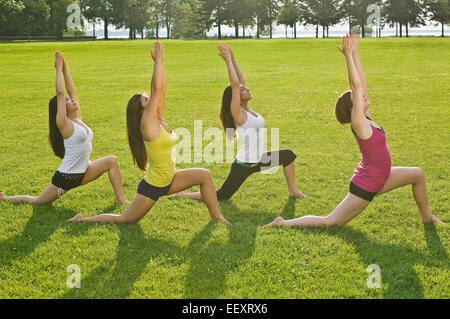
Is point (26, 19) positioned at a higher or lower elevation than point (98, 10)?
lower

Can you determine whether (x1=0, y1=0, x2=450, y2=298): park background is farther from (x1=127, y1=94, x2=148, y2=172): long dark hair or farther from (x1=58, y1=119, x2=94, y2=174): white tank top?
(x1=127, y1=94, x2=148, y2=172): long dark hair

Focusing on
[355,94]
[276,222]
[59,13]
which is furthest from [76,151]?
[59,13]

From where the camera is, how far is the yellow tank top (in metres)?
5.63

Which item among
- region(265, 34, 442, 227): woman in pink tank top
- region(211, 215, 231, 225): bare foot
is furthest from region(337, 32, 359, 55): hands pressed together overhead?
region(211, 215, 231, 225): bare foot

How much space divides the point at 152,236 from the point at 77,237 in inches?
38.3

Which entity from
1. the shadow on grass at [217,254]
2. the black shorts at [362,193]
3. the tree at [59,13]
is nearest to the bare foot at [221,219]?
the shadow on grass at [217,254]

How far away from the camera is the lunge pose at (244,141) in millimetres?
6781

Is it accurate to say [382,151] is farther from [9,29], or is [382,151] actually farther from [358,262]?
[9,29]

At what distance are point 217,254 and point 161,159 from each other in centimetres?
141

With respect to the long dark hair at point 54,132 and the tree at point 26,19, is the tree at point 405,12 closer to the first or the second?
the tree at point 26,19

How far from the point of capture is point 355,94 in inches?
204

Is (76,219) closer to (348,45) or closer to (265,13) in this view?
(348,45)
